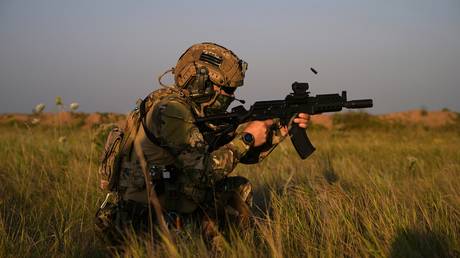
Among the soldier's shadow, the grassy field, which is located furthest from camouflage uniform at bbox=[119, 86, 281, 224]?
the soldier's shadow

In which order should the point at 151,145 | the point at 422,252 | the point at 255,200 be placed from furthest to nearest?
the point at 255,200
the point at 151,145
the point at 422,252

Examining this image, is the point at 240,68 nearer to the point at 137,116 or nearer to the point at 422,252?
the point at 137,116

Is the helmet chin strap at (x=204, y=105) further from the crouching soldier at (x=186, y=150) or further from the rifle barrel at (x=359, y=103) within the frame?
the rifle barrel at (x=359, y=103)

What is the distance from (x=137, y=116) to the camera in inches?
130

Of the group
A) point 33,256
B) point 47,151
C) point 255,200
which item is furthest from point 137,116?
point 47,151

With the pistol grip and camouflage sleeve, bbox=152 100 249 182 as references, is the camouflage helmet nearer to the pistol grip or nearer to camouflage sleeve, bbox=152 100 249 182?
camouflage sleeve, bbox=152 100 249 182

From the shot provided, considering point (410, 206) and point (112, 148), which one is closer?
point (112, 148)

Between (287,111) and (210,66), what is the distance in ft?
2.10

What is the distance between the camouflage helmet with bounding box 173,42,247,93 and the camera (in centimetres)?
334

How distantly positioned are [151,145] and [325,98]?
1.29 m

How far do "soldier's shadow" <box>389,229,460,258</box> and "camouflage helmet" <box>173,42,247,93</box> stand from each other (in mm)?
1451

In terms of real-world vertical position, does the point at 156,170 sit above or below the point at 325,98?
below

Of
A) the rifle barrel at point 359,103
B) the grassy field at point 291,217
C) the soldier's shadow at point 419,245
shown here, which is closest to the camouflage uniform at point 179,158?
the grassy field at point 291,217

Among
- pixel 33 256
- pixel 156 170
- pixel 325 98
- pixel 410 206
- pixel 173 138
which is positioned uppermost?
pixel 325 98
